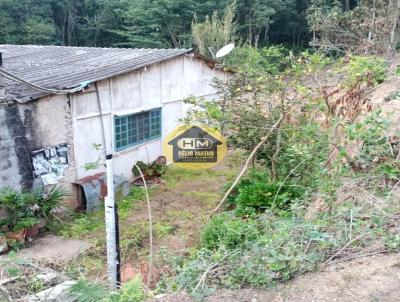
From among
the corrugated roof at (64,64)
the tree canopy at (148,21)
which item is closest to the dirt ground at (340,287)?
the corrugated roof at (64,64)

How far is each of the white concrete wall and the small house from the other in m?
0.02

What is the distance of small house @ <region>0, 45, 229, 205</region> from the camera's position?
350 inches

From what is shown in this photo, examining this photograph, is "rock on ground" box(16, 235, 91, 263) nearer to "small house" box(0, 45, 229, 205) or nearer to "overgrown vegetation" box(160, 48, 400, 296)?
"small house" box(0, 45, 229, 205)

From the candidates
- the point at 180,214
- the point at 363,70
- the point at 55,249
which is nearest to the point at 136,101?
the point at 180,214

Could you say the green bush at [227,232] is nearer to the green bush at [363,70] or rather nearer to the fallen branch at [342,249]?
the fallen branch at [342,249]

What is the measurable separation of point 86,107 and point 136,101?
1.94m

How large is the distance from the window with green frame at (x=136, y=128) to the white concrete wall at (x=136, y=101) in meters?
0.16

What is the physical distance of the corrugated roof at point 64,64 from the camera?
31.5ft

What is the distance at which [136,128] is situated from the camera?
12172 mm

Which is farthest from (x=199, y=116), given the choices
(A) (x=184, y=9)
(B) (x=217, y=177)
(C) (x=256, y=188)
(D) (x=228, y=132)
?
(A) (x=184, y=9)

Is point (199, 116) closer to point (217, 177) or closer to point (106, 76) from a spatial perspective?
point (106, 76)

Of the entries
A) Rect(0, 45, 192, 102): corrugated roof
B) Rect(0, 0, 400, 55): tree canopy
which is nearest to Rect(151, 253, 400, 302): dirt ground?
Rect(0, 45, 192, 102): corrugated roof

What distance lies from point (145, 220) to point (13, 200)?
2650 mm

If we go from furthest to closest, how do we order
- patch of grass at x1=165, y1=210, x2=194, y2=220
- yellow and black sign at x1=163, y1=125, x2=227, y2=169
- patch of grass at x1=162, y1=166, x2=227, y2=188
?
patch of grass at x1=162, y1=166, x2=227, y2=188 → yellow and black sign at x1=163, y1=125, x2=227, y2=169 → patch of grass at x1=165, y1=210, x2=194, y2=220
